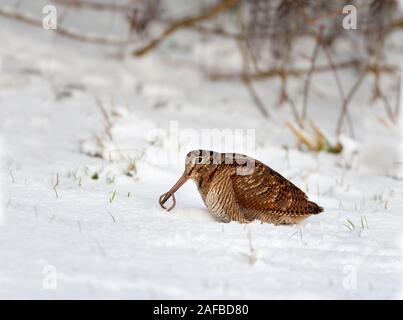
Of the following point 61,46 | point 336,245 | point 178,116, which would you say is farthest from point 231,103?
point 336,245

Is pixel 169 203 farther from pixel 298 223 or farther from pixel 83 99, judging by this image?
pixel 83 99

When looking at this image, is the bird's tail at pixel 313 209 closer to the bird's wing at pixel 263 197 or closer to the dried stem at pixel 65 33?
the bird's wing at pixel 263 197

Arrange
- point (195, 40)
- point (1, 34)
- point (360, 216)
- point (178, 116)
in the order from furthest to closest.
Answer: point (195, 40) → point (1, 34) → point (178, 116) → point (360, 216)

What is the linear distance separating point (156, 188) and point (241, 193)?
94 cm

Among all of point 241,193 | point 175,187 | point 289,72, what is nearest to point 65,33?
point 289,72

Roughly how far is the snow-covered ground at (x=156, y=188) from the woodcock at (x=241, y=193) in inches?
4.4

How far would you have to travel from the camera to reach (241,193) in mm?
4336

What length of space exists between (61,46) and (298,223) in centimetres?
556

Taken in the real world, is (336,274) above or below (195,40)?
below

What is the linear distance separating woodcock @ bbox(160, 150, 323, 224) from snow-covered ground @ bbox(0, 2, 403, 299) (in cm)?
11

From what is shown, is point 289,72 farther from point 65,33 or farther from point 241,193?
point 241,193

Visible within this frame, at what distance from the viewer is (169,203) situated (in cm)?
471

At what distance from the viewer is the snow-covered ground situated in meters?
3.39

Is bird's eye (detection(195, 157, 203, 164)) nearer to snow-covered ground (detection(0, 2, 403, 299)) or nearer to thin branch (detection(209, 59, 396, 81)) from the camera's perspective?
snow-covered ground (detection(0, 2, 403, 299))
